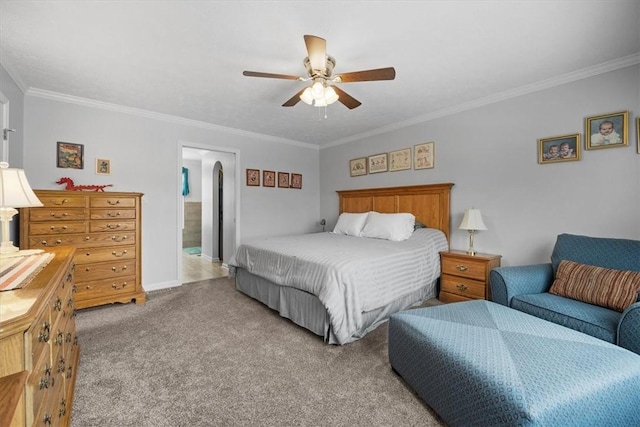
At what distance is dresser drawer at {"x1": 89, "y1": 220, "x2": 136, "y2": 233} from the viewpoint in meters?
3.01

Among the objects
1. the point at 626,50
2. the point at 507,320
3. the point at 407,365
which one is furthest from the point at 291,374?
the point at 626,50

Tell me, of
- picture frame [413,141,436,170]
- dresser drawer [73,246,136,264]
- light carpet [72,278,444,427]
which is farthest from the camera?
picture frame [413,141,436,170]

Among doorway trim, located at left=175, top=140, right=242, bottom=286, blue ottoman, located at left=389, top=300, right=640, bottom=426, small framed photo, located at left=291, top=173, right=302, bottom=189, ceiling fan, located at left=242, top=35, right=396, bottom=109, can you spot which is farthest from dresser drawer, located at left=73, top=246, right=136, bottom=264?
blue ottoman, located at left=389, top=300, right=640, bottom=426

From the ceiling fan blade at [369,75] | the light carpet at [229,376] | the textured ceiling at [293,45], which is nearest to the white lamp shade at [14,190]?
the textured ceiling at [293,45]

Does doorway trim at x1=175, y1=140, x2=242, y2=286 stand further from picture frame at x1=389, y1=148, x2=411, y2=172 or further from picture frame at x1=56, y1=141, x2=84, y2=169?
picture frame at x1=389, y1=148, x2=411, y2=172

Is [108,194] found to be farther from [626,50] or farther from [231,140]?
[626,50]

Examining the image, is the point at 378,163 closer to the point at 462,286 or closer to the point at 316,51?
the point at 462,286

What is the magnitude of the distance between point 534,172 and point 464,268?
4.06 feet

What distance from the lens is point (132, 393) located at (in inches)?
67.9

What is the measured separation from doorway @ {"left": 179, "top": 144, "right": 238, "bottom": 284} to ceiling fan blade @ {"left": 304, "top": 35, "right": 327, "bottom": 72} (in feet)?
9.20

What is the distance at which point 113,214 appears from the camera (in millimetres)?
3113

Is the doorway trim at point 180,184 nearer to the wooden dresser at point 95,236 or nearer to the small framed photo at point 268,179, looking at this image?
the small framed photo at point 268,179

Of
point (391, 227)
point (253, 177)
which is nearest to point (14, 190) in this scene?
point (253, 177)

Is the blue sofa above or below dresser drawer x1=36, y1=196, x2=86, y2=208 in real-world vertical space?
below
